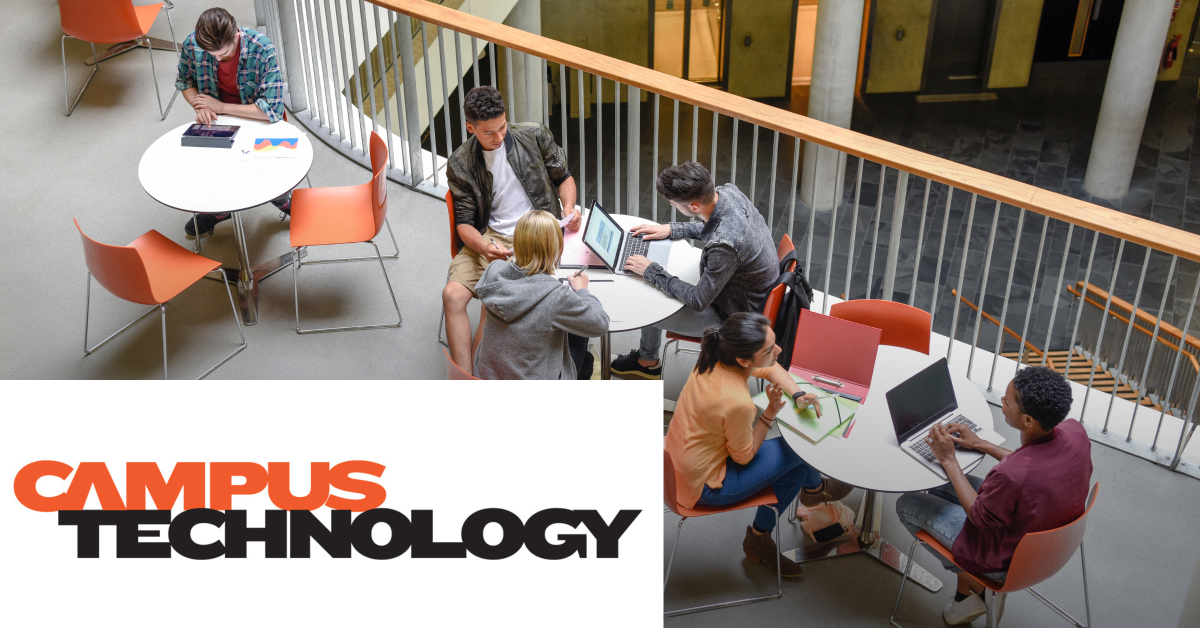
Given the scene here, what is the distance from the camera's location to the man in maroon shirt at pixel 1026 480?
285cm

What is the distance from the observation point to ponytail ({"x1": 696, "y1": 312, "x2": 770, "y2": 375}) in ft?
9.98

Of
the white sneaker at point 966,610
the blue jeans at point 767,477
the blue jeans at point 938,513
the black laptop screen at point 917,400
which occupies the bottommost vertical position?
the white sneaker at point 966,610

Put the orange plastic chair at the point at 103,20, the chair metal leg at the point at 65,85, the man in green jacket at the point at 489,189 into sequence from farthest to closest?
the chair metal leg at the point at 65,85 < the orange plastic chair at the point at 103,20 < the man in green jacket at the point at 489,189

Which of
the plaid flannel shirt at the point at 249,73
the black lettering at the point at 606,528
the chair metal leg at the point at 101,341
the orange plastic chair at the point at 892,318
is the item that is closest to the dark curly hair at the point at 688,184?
the orange plastic chair at the point at 892,318

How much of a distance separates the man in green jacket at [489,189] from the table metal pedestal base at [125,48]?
12.1 ft

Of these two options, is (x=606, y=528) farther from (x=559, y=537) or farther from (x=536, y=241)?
(x=536, y=241)

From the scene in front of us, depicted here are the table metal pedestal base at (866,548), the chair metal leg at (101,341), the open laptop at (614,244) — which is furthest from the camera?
the chair metal leg at (101,341)

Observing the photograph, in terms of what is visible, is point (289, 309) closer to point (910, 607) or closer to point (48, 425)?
point (48, 425)

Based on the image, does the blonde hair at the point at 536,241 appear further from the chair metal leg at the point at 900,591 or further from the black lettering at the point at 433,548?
the chair metal leg at the point at 900,591

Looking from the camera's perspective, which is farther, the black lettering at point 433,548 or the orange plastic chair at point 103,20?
the orange plastic chair at point 103,20

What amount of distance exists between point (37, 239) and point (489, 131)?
2.74m

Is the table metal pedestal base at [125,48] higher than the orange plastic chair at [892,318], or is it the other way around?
the table metal pedestal base at [125,48]

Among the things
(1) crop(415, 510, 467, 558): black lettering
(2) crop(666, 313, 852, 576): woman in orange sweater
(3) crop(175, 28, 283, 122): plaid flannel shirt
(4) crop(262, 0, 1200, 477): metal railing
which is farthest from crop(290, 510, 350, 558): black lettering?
(3) crop(175, 28, 283, 122): plaid flannel shirt

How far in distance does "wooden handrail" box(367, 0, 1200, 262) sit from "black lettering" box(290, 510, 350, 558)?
2398mm
